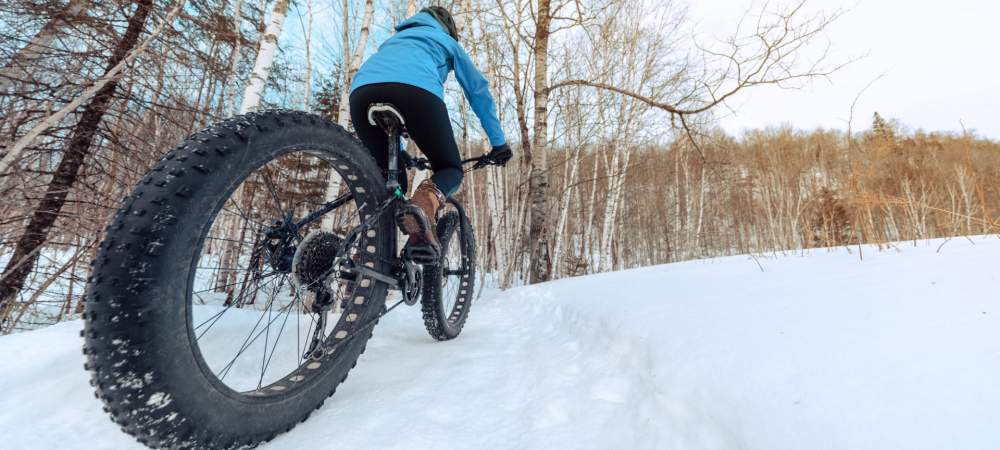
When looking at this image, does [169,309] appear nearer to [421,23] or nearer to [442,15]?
[421,23]

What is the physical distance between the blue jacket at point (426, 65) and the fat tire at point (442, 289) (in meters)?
0.70

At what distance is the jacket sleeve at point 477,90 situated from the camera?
196 cm

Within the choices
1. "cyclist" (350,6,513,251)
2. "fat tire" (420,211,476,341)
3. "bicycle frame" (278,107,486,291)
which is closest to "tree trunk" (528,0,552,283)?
"fat tire" (420,211,476,341)

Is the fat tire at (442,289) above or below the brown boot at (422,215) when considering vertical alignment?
below

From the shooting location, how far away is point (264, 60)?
335cm

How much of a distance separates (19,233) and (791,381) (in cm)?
479

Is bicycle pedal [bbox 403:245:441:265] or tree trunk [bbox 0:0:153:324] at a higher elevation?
tree trunk [bbox 0:0:153:324]

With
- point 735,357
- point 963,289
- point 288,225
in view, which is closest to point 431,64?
point 288,225

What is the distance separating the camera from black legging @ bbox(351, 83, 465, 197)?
1.61 m

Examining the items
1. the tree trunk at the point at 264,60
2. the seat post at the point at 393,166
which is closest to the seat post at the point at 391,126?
the seat post at the point at 393,166

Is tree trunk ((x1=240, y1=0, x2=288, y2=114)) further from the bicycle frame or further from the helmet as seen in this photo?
the bicycle frame

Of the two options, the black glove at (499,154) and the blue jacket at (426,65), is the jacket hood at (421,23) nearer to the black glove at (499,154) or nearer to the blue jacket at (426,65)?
the blue jacket at (426,65)

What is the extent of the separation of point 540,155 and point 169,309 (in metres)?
4.41

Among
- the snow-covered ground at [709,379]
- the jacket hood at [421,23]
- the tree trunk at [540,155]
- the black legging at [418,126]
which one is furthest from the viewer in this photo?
the tree trunk at [540,155]
